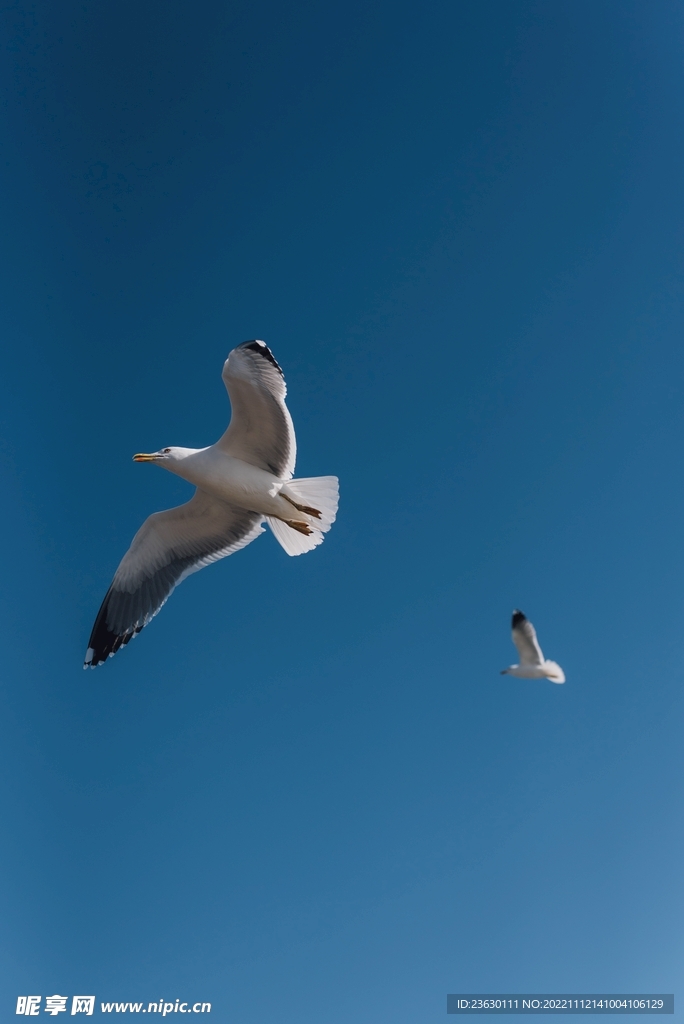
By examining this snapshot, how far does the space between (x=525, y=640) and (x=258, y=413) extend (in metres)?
2.55

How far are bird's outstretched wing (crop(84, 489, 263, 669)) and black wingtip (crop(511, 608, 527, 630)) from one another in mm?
1990

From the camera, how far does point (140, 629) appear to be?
4.02m

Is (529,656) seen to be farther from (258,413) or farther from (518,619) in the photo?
(258,413)

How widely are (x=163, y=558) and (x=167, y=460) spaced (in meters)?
0.51

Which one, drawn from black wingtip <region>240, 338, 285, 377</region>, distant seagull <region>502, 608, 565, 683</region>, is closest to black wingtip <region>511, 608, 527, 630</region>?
distant seagull <region>502, 608, 565, 683</region>

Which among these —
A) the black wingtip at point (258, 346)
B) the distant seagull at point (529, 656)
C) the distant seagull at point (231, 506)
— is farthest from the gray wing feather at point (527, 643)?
the black wingtip at point (258, 346)

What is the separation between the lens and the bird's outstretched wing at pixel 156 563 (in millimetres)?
4012

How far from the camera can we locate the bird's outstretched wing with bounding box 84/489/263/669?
4012mm

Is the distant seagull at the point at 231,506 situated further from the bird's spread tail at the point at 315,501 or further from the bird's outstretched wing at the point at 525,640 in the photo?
the bird's outstretched wing at the point at 525,640

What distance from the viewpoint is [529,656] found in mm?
5551

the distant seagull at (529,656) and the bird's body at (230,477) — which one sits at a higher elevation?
the bird's body at (230,477)

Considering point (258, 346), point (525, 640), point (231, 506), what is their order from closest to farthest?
point (258, 346)
point (231, 506)
point (525, 640)

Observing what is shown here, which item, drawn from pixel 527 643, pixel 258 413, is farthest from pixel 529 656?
pixel 258 413

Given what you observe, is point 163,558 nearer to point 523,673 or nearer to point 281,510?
point 281,510
